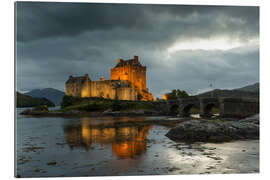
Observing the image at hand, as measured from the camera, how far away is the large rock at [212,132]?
12876 mm

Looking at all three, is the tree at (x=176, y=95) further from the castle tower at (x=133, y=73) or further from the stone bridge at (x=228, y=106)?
the stone bridge at (x=228, y=106)

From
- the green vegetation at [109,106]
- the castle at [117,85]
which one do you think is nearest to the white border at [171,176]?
the green vegetation at [109,106]

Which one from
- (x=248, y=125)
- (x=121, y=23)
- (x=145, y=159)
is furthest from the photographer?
(x=248, y=125)

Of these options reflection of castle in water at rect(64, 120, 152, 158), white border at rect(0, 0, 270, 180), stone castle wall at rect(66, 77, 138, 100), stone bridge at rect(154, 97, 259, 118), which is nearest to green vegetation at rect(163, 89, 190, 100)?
stone castle wall at rect(66, 77, 138, 100)

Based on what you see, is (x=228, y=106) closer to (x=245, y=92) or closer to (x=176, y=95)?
(x=245, y=92)

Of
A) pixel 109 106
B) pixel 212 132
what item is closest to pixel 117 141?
pixel 212 132

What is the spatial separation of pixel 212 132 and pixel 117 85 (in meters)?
66.4

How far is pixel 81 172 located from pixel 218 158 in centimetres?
547

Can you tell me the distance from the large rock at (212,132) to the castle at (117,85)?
205 ft

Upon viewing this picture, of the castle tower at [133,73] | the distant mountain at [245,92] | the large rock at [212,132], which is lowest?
the large rock at [212,132]

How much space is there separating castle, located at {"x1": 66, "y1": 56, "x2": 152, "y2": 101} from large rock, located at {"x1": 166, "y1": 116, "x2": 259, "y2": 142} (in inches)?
2460

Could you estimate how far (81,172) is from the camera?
6785 millimetres
